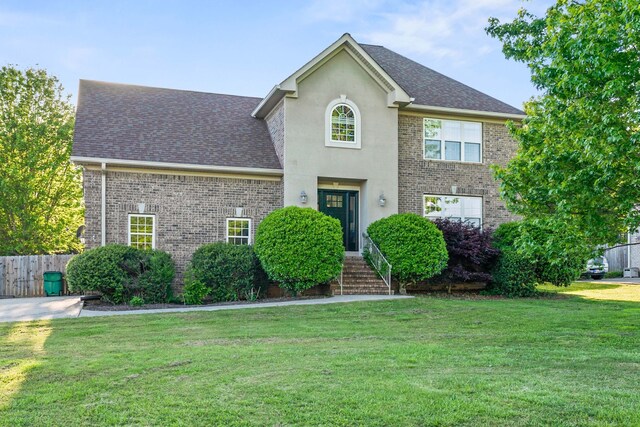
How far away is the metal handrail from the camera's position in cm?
1714

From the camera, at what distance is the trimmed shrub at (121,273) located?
15180mm

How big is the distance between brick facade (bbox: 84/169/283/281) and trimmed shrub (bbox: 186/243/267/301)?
1.45 meters

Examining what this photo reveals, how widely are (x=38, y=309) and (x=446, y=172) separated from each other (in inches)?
513

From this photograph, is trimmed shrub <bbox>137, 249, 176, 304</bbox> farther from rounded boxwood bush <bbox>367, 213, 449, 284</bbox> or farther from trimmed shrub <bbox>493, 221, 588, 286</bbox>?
trimmed shrub <bbox>493, 221, 588, 286</bbox>

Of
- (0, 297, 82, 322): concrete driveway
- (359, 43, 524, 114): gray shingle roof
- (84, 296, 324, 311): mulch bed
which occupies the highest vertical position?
(359, 43, 524, 114): gray shingle roof

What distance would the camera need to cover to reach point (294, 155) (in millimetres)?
18359

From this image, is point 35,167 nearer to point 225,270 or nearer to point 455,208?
point 225,270

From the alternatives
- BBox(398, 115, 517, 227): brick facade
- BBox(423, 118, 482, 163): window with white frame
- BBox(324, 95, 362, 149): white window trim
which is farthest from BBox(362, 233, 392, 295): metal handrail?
BBox(423, 118, 482, 163): window with white frame

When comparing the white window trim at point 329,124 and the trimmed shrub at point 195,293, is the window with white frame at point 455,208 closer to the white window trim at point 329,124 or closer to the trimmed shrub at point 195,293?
the white window trim at point 329,124

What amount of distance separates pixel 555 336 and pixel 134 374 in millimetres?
6815

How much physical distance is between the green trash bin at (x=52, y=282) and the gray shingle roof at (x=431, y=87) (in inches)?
510

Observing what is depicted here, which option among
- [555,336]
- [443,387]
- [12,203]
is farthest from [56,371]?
[12,203]

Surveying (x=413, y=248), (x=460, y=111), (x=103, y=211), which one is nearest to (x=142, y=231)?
(x=103, y=211)

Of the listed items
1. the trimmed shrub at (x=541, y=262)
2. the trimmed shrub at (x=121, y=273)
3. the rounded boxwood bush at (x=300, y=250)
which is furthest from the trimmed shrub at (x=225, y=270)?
the trimmed shrub at (x=541, y=262)
